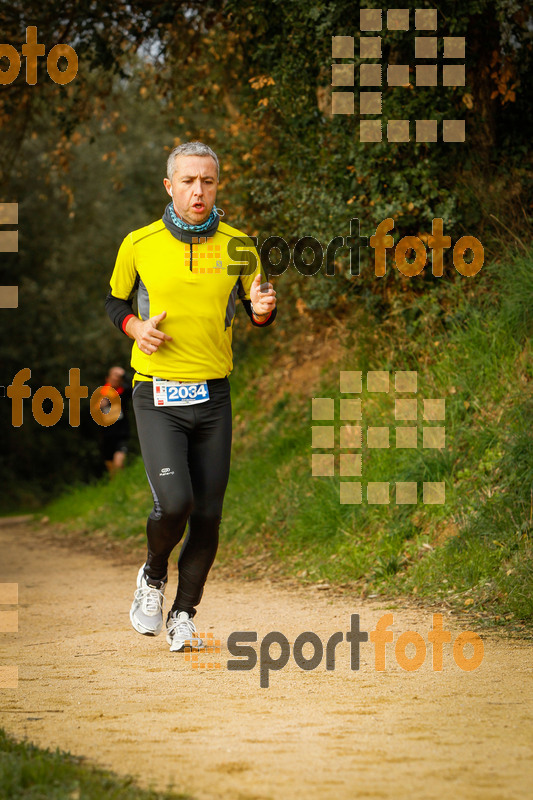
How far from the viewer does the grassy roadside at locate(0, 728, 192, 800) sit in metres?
3.10

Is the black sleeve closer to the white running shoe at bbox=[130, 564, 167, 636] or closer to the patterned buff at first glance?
the patterned buff

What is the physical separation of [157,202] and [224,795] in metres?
19.1

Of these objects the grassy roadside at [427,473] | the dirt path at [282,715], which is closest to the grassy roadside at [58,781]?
the dirt path at [282,715]

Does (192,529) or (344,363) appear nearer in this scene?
(192,529)

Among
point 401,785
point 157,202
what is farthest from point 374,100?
point 157,202

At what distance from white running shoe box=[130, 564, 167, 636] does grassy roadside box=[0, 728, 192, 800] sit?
1919mm

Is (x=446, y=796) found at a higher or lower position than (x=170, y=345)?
lower

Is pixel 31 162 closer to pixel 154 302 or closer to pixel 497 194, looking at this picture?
pixel 497 194

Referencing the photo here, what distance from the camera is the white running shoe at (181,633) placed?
18.6 ft

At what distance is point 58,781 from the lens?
3.24m

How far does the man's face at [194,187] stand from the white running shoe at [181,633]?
2183mm

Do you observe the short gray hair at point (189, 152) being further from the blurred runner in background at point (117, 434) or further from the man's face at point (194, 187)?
the blurred runner in background at point (117, 434)

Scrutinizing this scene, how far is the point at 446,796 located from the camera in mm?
3102

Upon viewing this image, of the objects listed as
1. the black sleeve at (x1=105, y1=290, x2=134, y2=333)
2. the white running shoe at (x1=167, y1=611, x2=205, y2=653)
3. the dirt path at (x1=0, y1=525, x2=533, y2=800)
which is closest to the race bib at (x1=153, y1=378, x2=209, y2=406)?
the black sleeve at (x1=105, y1=290, x2=134, y2=333)
